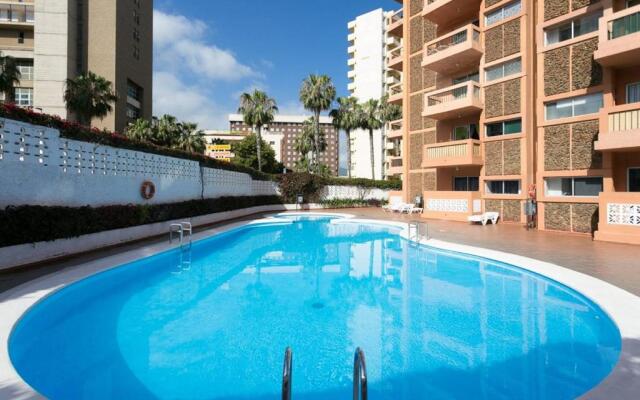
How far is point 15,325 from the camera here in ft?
16.3

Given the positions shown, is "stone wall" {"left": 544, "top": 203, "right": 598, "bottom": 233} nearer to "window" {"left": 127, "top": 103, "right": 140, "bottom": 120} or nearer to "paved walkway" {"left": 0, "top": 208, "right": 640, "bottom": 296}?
"paved walkway" {"left": 0, "top": 208, "right": 640, "bottom": 296}

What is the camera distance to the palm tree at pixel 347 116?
142ft

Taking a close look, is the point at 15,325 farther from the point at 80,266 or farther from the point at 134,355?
the point at 80,266

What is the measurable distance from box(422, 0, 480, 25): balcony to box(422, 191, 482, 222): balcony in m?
12.6

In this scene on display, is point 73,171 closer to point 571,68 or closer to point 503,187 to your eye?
point 503,187

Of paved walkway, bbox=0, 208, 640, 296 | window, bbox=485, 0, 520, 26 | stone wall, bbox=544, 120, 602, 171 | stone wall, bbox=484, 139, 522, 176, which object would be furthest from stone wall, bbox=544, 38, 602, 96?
paved walkway, bbox=0, 208, 640, 296

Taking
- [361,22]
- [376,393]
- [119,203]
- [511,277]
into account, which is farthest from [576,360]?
[361,22]

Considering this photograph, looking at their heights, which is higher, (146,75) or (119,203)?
(146,75)

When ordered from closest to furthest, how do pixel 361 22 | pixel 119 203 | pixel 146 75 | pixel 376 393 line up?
pixel 376 393
pixel 119 203
pixel 146 75
pixel 361 22

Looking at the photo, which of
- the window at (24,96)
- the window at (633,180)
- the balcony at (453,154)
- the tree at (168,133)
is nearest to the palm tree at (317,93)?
the tree at (168,133)

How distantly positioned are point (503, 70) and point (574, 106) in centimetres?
525

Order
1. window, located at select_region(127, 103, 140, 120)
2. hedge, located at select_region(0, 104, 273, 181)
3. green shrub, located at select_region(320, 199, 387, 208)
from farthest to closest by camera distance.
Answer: window, located at select_region(127, 103, 140, 120), green shrub, located at select_region(320, 199, 387, 208), hedge, located at select_region(0, 104, 273, 181)

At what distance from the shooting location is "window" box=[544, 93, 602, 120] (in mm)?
14305

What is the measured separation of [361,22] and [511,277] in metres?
70.5
